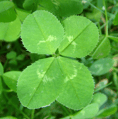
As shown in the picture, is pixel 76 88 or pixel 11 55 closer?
pixel 76 88

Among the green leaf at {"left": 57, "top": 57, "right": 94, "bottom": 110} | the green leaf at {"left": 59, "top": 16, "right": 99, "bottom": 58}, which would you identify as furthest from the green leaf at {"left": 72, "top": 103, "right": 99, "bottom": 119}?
the green leaf at {"left": 59, "top": 16, "right": 99, "bottom": 58}

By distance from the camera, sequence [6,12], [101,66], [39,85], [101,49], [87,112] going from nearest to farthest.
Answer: [39,85], [6,12], [101,49], [87,112], [101,66]

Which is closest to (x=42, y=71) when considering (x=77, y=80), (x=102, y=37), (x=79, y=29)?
(x=77, y=80)

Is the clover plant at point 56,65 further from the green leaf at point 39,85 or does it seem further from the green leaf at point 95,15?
the green leaf at point 95,15

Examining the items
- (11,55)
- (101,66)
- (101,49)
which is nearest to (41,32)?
(101,49)

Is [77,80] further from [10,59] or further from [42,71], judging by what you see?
[10,59]

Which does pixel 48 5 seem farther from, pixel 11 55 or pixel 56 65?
pixel 11 55

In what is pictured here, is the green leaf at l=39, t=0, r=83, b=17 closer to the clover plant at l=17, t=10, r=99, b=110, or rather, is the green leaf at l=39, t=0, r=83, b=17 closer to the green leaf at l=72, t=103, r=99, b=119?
the clover plant at l=17, t=10, r=99, b=110

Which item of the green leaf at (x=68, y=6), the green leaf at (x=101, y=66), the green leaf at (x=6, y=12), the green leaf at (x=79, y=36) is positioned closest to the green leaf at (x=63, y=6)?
the green leaf at (x=68, y=6)
